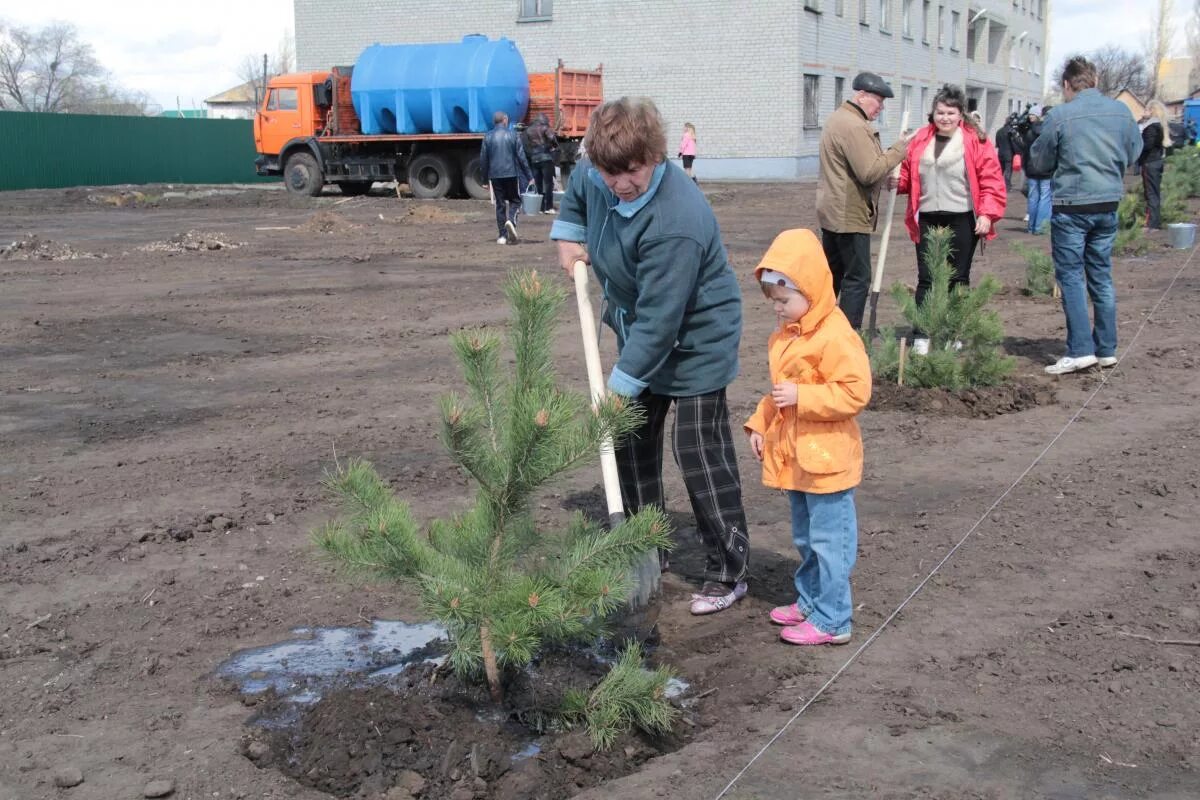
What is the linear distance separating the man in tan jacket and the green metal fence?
34105 mm

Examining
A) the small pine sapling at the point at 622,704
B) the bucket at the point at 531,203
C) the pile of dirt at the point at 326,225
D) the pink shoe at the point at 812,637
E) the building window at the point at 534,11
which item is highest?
the building window at the point at 534,11

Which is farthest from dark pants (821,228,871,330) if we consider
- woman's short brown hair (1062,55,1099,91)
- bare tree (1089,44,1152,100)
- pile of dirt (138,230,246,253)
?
bare tree (1089,44,1152,100)

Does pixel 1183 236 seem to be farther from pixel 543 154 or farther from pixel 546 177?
pixel 546 177

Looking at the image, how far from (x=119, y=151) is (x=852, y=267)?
37.2m

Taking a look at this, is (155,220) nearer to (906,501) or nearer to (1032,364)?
(1032,364)

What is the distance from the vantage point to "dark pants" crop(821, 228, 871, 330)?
756 cm

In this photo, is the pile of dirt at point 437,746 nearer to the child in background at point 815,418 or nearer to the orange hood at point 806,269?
the child in background at point 815,418

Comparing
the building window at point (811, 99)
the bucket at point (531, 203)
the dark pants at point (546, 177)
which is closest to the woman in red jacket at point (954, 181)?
the bucket at point (531, 203)

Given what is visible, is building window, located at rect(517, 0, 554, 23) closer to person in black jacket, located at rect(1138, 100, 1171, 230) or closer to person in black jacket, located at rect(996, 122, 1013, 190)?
person in black jacket, located at rect(996, 122, 1013, 190)

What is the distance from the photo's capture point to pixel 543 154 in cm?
2453

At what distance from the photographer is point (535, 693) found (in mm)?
3625

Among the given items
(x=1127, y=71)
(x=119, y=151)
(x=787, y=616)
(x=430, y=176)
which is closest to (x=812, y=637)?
(x=787, y=616)

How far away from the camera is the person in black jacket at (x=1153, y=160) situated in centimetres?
1741

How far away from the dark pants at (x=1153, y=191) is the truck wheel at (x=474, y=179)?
48.9 ft
